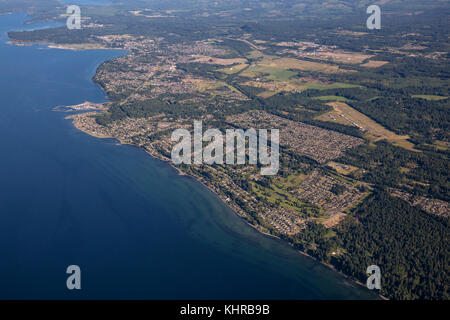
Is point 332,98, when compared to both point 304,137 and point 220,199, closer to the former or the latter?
point 304,137

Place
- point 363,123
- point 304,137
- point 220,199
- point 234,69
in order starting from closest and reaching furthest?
point 220,199, point 304,137, point 363,123, point 234,69

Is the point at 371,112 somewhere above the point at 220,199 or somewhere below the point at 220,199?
A: above

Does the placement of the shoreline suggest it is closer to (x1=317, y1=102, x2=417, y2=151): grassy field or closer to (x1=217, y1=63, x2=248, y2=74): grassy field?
(x1=317, y1=102, x2=417, y2=151): grassy field

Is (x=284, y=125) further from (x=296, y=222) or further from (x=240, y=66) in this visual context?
(x=240, y=66)

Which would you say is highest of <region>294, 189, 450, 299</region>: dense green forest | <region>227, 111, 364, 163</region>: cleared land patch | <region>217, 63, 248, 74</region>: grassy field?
<region>217, 63, 248, 74</region>: grassy field

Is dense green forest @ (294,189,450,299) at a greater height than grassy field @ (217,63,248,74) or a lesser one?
lesser

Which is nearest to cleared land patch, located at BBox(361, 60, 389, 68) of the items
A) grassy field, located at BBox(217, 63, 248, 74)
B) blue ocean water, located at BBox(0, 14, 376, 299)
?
grassy field, located at BBox(217, 63, 248, 74)

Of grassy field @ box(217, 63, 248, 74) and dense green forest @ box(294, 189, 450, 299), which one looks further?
grassy field @ box(217, 63, 248, 74)

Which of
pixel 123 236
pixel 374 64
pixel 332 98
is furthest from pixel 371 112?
pixel 123 236

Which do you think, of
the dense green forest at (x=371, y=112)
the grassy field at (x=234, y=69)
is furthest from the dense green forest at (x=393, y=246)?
the grassy field at (x=234, y=69)
